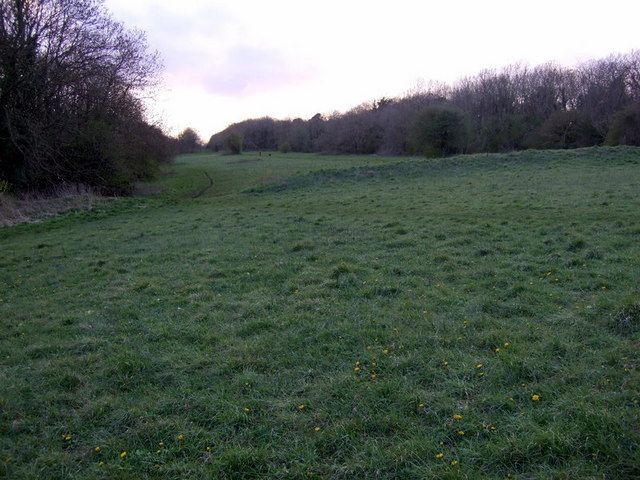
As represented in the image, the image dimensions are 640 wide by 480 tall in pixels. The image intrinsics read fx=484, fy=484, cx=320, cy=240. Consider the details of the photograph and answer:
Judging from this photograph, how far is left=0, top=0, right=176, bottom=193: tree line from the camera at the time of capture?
23594 millimetres

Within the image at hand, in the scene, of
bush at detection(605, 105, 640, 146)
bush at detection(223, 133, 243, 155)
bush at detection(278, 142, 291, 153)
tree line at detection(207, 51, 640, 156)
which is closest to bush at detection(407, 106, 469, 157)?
tree line at detection(207, 51, 640, 156)

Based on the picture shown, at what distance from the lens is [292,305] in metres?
7.88

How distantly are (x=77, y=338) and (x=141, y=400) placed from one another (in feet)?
8.13

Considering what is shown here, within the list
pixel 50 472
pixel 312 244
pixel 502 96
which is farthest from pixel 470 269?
pixel 502 96

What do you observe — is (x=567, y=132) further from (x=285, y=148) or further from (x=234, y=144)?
(x=234, y=144)

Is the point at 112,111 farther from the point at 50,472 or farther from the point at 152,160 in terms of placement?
the point at 50,472

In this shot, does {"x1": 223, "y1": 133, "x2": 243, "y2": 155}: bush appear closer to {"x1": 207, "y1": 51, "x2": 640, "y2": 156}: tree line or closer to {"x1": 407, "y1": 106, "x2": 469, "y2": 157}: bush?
{"x1": 207, "y1": 51, "x2": 640, "y2": 156}: tree line

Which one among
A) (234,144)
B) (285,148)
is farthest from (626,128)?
(234,144)

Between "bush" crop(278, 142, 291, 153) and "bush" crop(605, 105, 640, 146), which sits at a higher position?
"bush" crop(278, 142, 291, 153)

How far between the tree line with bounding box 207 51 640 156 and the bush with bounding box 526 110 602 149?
10 centimetres

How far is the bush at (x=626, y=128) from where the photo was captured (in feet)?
139

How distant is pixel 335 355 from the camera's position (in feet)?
19.7

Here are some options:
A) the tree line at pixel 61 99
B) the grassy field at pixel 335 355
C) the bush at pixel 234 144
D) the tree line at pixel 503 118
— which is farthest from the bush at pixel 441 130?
the bush at pixel 234 144

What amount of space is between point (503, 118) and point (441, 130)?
60.0 feet
